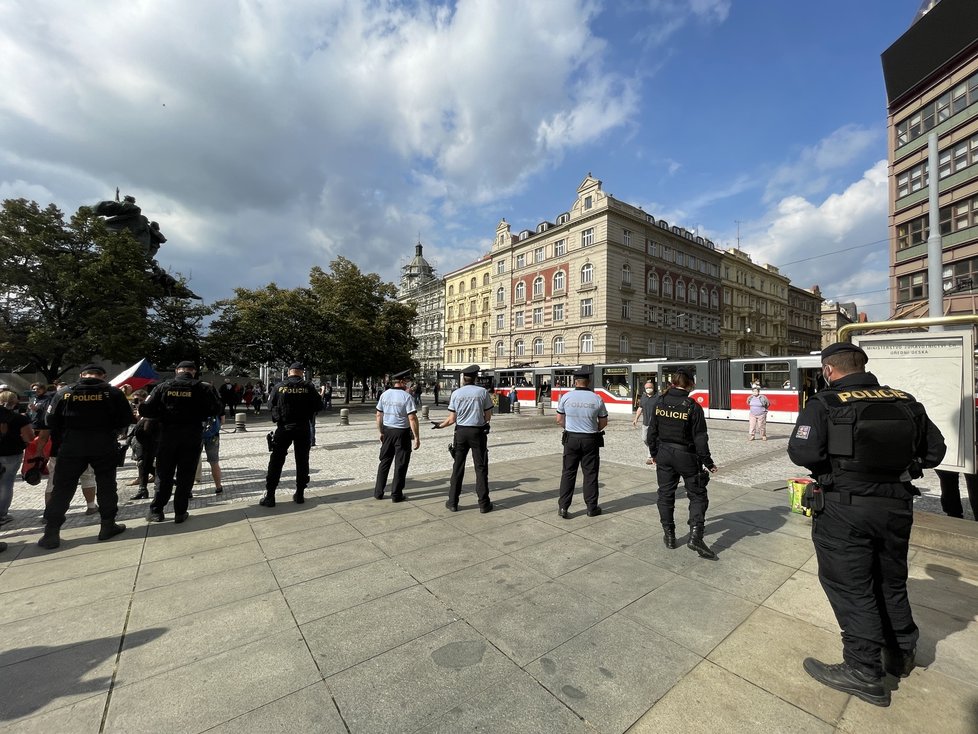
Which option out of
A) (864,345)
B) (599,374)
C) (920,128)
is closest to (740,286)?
(920,128)

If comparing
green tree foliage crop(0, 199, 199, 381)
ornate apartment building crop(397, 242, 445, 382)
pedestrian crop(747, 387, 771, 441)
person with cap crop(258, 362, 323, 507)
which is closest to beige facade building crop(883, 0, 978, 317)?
pedestrian crop(747, 387, 771, 441)

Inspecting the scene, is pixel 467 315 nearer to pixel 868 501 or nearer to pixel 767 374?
pixel 767 374

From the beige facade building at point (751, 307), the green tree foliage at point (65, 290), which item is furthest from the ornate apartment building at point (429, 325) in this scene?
the green tree foliage at point (65, 290)

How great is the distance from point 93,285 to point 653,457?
74.0 ft

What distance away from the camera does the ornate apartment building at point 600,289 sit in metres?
39.3

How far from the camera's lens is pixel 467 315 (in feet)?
187

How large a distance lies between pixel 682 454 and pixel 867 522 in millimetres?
1842

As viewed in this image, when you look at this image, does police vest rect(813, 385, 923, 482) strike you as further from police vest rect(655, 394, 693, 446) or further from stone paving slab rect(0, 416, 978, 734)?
police vest rect(655, 394, 693, 446)

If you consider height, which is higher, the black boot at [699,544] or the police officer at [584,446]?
the police officer at [584,446]

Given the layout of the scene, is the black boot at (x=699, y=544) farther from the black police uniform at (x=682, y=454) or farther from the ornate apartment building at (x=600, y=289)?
the ornate apartment building at (x=600, y=289)

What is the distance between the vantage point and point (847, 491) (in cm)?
242

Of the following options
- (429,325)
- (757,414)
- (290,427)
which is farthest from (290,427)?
(429,325)

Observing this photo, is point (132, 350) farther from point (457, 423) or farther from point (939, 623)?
point (939, 623)

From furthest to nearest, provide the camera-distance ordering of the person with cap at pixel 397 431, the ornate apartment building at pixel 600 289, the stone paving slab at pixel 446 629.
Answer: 1. the ornate apartment building at pixel 600 289
2. the person with cap at pixel 397 431
3. the stone paving slab at pixel 446 629
